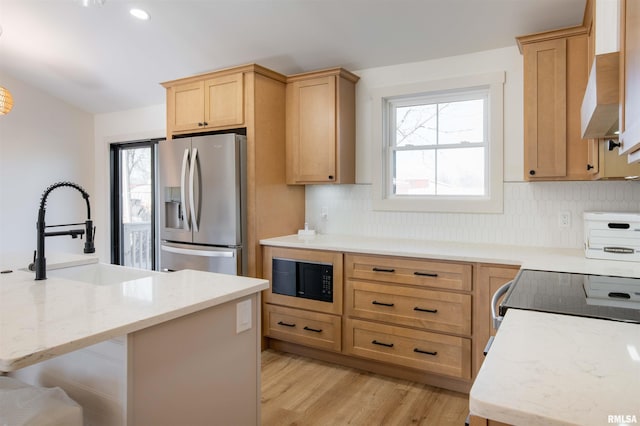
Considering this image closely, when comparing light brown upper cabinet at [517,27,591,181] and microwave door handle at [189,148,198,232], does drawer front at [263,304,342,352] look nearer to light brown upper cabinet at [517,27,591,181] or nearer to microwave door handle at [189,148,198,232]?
microwave door handle at [189,148,198,232]

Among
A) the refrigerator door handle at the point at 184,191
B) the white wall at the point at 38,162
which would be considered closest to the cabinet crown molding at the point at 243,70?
the refrigerator door handle at the point at 184,191

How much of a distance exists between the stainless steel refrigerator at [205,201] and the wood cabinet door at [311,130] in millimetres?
495

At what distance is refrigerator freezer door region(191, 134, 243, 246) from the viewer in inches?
128

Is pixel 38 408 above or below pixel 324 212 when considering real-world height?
below

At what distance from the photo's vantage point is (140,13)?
3.26m

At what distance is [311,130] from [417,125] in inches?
34.9

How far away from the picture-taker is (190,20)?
3.26 metres

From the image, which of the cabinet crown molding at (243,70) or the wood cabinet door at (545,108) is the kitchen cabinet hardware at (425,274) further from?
the cabinet crown molding at (243,70)

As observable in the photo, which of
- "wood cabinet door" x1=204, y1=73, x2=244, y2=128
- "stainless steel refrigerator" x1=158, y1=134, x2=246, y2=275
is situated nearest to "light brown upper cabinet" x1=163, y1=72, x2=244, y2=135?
"wood cabinet door" x1=204, y1=73, x2=244, y2=128

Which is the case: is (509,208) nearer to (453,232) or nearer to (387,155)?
(453,232)

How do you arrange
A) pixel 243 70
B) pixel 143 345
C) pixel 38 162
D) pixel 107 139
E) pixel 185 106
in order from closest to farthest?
pixel 143 345 < pixel 243 70 < pixel 185 106 < pixel 38 162 < pixel 107 139

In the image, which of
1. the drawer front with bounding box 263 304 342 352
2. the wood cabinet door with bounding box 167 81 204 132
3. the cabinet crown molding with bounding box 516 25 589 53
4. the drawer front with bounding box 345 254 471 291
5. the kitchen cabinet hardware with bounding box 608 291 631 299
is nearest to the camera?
the kitchen cabinet hardware with bounding box 608 291 631 299

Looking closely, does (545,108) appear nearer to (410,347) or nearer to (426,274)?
(426,274)

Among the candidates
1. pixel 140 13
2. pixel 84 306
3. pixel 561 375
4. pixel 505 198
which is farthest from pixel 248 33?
pixel 561 375
